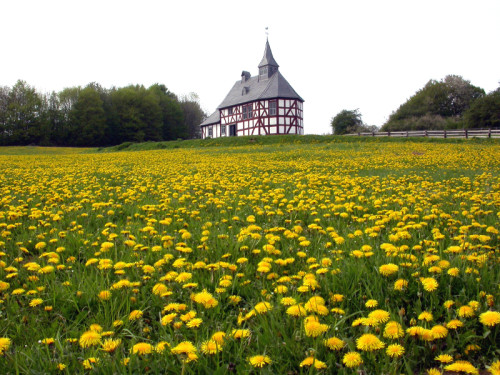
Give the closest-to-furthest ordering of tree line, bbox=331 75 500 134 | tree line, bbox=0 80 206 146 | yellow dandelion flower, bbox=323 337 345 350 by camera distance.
→ yellow dandelion flower, bbox=323 337 345 350 → tree line, bbox=331 75 500 134 → tree line, bbox=0 80 206 146

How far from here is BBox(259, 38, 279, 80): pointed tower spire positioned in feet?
148

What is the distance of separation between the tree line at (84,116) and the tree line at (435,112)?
106ft

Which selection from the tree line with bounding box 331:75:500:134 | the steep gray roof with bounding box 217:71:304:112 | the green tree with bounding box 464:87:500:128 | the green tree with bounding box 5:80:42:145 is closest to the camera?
the green tree with bounding box 464:87:500:128

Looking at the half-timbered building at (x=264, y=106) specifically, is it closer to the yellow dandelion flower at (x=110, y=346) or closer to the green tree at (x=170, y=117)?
the green tree at (x=170, y=117)

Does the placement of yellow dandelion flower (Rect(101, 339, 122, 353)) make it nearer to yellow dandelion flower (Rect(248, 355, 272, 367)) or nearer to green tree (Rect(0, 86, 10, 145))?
yellow dandelion flower (Rect(248, 355, 272, 367))

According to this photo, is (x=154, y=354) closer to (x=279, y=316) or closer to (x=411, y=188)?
(x=279, y=316)

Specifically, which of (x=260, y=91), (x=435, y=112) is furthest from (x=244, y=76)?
(x=435, y=112)

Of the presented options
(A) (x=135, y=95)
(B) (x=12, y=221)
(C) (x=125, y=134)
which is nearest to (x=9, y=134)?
(C) (x=125, y=134)

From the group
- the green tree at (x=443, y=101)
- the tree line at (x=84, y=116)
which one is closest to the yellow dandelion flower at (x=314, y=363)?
the tree line at (x=84, y=116)

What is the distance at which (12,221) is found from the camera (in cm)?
416

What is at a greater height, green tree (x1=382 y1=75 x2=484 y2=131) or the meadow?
green tree (x1=382 y1=75 x2=484 y2=131)

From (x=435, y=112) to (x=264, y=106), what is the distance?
3305 cm

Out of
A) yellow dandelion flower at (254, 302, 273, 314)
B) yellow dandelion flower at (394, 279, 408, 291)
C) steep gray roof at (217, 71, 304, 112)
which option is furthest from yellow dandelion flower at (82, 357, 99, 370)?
steep gray roof at (217, 71, 304, 112)

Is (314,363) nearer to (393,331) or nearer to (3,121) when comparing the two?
(393,331)
